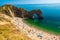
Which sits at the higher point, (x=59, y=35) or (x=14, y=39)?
(x=14, y=39)

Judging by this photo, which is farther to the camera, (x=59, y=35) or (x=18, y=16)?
(x=18, y=16)

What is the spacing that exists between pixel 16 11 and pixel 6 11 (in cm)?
1325

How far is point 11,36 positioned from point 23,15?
77.2 metres

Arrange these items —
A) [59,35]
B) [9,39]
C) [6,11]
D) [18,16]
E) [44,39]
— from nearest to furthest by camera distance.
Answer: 1. [9,39]
2. [44,39]
3. [59,35]
4. [6,11]
5. [18,16]

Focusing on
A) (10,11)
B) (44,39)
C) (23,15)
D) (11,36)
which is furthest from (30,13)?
(11,36)

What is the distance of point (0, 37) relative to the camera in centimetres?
4009

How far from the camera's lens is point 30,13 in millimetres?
118938

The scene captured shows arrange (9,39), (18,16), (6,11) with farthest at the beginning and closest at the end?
(18,16), (6,11), (9,39)

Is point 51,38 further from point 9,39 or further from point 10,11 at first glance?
point 10,11

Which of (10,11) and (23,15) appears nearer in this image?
(10,11)

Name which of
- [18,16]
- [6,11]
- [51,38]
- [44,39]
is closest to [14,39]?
[44,39]

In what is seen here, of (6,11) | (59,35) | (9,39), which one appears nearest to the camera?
(9,39)

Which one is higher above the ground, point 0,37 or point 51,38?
point 0,37

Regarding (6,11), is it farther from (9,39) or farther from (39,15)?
(9,39)
